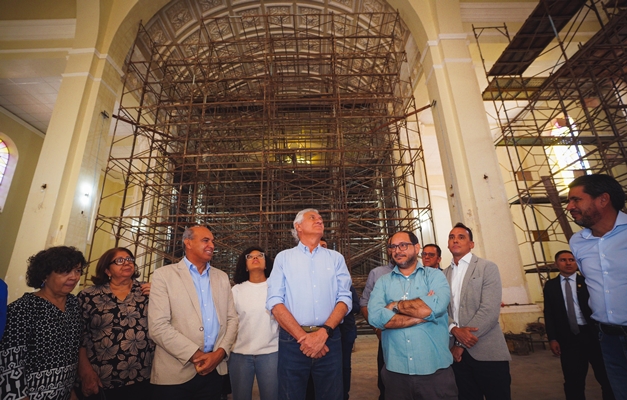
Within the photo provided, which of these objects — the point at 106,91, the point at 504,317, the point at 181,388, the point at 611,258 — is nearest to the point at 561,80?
the point at 504,317

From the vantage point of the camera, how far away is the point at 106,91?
8.69 metres

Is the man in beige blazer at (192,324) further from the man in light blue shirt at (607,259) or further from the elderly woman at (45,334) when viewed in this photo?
the man in light blue shirt at (607,259)

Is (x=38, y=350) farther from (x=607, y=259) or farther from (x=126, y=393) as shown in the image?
(x=607, y=259)

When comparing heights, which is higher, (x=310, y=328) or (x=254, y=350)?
(x=310, y=328)

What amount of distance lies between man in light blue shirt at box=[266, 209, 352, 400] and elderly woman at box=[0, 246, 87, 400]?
1.36 meters

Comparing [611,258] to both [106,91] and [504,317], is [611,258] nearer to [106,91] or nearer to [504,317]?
[504,317]

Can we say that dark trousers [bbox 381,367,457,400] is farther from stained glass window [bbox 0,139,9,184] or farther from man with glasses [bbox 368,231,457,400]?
stained glass window [bbox 0,139,9,184]

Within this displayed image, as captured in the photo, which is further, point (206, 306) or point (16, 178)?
point (16, 178)

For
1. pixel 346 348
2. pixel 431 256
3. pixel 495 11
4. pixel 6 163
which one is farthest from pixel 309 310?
pixel 6 163

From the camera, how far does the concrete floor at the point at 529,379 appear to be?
3596 millimetres

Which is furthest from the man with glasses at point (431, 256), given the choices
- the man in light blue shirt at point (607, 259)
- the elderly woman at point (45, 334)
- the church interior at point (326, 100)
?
the elderly woman at point (45, 334)

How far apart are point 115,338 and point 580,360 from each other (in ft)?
14.0

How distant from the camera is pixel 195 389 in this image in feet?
7.24

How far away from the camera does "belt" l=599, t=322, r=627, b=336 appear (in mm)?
1946
